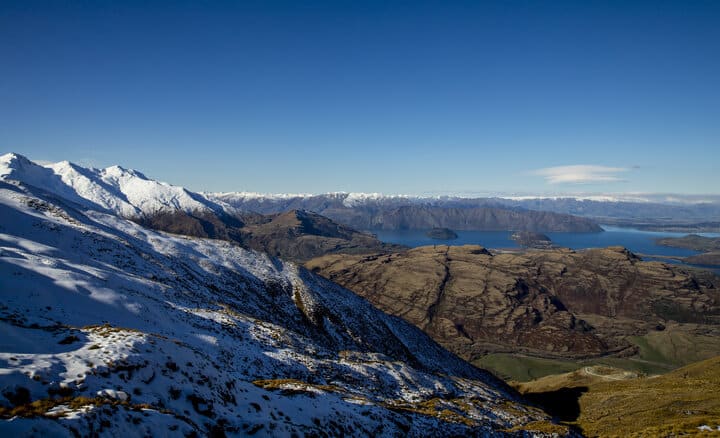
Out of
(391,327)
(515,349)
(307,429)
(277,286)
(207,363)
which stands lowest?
(515,349)

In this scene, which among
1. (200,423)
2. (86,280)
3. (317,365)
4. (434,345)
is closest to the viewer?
(200,423)

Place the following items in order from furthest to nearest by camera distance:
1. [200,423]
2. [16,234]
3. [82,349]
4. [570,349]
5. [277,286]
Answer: [570,349], [277,286], [16,234], [82,349], [200,423]

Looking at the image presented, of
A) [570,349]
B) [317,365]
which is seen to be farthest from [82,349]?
[570,349]

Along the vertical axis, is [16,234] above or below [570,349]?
above

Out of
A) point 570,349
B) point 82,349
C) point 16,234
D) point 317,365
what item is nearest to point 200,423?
point 82,349

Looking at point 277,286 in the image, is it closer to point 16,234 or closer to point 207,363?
point 16,234

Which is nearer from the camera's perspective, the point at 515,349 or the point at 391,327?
the point at 391,327
